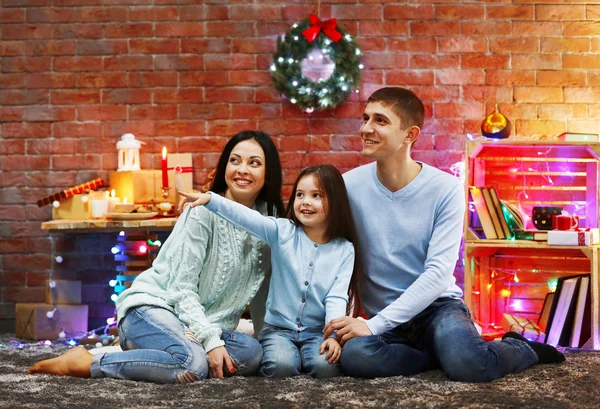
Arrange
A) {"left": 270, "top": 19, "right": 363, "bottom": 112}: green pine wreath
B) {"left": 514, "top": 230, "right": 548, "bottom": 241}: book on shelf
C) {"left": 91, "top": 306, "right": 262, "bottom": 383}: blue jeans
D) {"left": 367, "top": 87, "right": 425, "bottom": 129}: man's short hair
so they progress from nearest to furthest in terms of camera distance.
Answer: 1. {"left": 91, "top": 306, "right": 262, "bottom": 383}: blue jeans
2. {"left": 367, "top": 87, "right": 425, "bottom": 129}: man's short hair
3. {"left": 514, "top": 230, "right": 548, "bottom": 241}: book on shelf
4. {"left": 270, "top": 19, "right": 363, "bottom": 112}: green pine wreath

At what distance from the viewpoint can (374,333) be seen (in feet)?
8.38

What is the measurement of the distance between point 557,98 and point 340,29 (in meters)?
1.21

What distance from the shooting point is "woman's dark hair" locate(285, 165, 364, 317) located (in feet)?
8.87

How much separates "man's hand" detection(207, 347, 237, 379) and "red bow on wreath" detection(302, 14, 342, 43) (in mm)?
1913

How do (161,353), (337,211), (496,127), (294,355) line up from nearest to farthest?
(161,353)
(294,355)
(337,211)
(496,127)

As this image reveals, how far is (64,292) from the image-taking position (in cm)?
388

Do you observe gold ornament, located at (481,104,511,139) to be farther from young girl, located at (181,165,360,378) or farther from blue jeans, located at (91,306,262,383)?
blue jeans, located at (91,306,262,383)

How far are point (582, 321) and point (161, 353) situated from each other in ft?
6.49

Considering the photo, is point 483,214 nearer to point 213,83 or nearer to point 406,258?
point 406,258

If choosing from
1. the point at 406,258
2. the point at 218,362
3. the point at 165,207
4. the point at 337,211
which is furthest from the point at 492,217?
the point at 218,362

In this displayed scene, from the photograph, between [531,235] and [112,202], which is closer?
[531,235]

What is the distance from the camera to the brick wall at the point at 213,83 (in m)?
4.02

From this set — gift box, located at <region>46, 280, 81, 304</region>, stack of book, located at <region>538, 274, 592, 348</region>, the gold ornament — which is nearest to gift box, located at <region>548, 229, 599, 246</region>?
stack of book, located at <region>538, 274, 592, 348</region>

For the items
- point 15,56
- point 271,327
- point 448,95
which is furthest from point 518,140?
point 15,56
